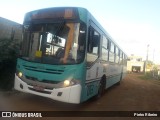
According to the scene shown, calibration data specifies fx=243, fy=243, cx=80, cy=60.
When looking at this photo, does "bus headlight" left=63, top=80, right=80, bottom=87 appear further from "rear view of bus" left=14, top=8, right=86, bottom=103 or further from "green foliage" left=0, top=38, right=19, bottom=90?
"green foliage" left=0, top=38, right=19, bottom=90

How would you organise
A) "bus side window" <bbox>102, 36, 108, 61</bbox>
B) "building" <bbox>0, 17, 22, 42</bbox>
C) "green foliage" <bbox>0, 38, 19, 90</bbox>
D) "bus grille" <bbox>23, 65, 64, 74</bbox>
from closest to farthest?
1. "bus grille" <bbox>23, 65, 64, 74</bbox>
2. "bus side window" <bbox>102, 36, 108, 61</bbox>
3. "green foliage" <bbox>0, 38, 19, 90</bbox>
4. "building" <bbox>0, 17, 22, 42</bbox>

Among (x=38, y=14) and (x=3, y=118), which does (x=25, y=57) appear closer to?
(x=38, y=14)

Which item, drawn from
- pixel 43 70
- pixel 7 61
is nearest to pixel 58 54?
pixel 43 70

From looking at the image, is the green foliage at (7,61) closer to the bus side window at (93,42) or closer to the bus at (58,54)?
the bus at (58,54)

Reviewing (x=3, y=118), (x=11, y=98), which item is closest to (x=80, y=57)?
(x=3, y=118)

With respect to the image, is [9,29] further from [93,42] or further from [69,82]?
[69,82]

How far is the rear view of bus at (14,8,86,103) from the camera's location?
7562 mm

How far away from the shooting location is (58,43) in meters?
7.82

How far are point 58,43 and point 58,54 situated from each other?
0.37 m

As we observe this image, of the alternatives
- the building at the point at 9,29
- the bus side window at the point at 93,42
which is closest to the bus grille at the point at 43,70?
the bus side window at the point at 93,42

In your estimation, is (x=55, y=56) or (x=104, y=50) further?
(x=104, y=50)

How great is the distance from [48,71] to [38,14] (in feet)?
6.87

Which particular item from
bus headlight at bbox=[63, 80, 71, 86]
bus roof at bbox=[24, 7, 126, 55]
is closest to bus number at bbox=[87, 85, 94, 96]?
bus headlight at bbox=[63, 80, 71, 86]

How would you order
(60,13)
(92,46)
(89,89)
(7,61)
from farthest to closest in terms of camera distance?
(7,61)
(89,89)
(92,46)
(60,13)
